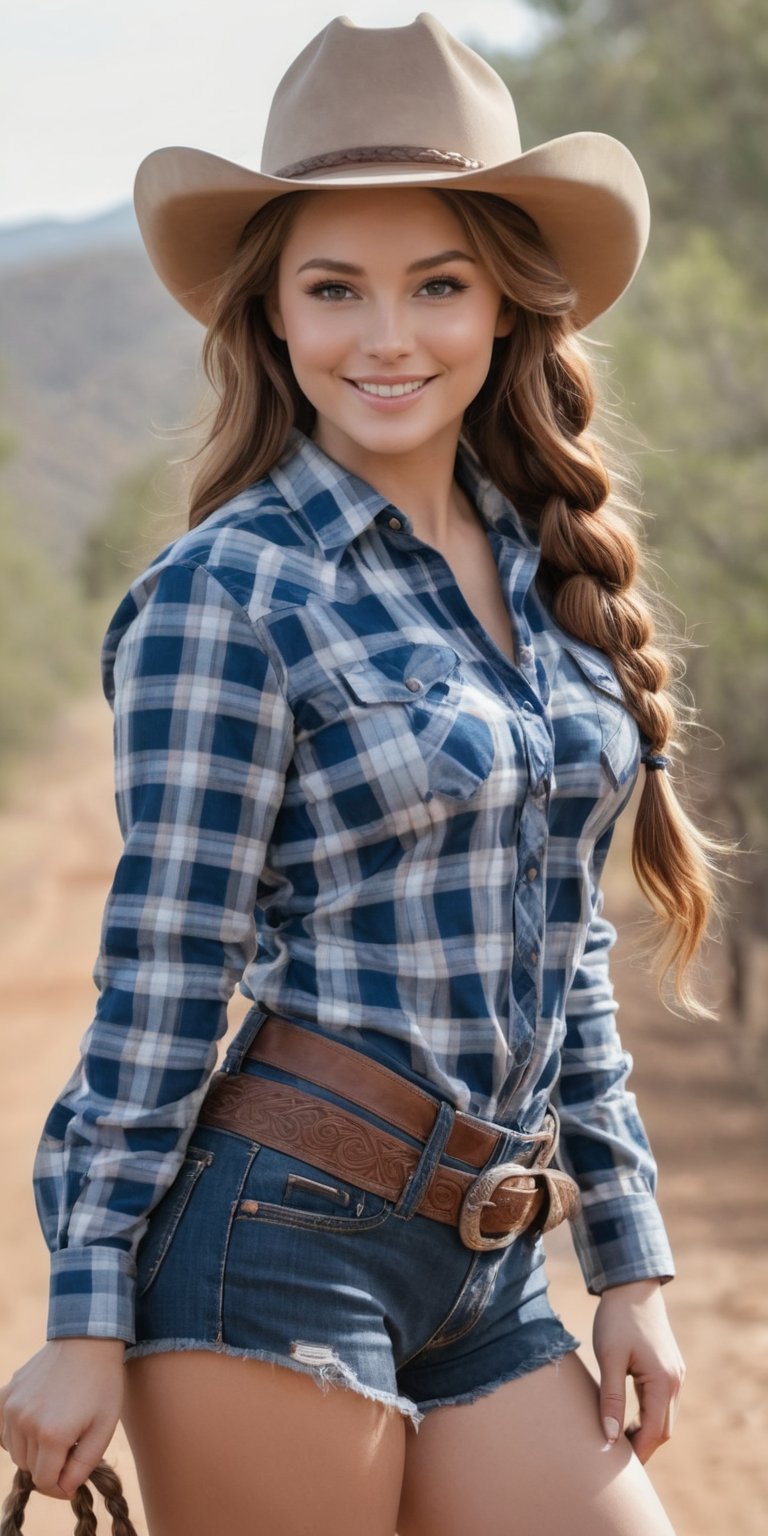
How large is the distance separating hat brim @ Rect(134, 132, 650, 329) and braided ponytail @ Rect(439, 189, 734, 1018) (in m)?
0.04

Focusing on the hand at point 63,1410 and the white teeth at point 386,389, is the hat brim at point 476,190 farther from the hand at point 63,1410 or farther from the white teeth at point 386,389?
the hand at point 63,1410

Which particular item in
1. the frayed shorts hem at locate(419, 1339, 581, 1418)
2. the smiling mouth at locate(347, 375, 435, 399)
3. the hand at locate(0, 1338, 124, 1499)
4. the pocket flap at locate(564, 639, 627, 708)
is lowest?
the frayed shorts hem at locate(419, 1339, 581, 1418)

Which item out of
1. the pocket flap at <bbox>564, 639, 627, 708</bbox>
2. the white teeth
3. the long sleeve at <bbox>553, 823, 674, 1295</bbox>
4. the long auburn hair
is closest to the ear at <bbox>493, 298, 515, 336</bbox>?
the long auburn hair

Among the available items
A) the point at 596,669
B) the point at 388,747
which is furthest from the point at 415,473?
the point at 388,747

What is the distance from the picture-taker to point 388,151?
5.51ft

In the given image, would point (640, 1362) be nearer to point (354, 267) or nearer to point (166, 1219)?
point (166, 1219)

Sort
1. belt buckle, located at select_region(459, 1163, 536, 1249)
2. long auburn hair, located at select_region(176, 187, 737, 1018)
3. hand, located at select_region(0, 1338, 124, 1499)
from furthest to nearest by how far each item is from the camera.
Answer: long auburn hair, located at select_region(176, 187, 737, 1018) < belt buckle, located at select_region(459, 1163, 536, 1249) < hand, located at select_region(0, 1338, 124, 1499)

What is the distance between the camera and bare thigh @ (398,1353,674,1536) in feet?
5.34

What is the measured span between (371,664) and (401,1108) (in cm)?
40

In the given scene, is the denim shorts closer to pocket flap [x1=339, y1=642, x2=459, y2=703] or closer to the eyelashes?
pocket flap [x1=339, y1=642, x2=459, y2=703]

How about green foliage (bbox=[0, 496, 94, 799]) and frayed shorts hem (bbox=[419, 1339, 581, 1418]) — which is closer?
frayed shorts hem (bbox=[419, 1339, 581, 1418])

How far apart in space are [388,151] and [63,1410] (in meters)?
1.19

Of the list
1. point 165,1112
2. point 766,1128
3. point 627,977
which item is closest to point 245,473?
point 165,1112

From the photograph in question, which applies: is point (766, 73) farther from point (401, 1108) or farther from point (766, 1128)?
point (401, 1108)
